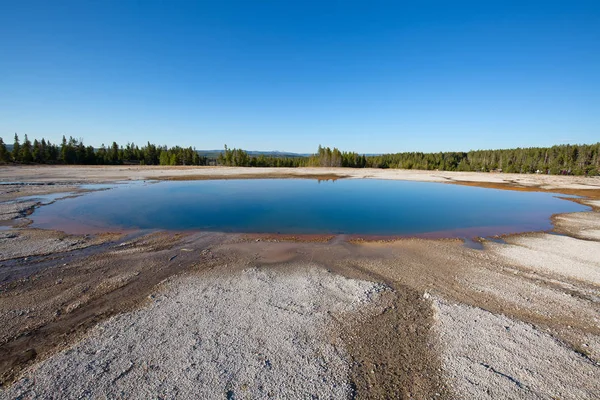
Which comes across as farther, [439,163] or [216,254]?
[439,163]

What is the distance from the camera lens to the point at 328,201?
25094 millimetres

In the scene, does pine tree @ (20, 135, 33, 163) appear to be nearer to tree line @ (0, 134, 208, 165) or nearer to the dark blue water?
tree line @ (0, 134, 208, 165)

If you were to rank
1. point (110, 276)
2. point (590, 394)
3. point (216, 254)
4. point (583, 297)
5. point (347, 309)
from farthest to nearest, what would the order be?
point (216, 254) → point (110, 276) → point (583, 297) → point (347, 309) → point (590, 394)

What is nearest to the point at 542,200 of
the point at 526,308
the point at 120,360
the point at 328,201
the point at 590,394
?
the point at 328,201

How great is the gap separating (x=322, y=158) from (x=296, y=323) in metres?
98.6

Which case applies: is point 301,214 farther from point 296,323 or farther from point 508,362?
point 508,362

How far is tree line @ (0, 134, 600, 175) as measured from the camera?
69188 mm

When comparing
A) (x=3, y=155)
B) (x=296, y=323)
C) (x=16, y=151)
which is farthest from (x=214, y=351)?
(x=16, y=151)

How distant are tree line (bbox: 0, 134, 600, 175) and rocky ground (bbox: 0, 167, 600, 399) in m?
79.6

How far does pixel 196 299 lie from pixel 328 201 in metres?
18.9

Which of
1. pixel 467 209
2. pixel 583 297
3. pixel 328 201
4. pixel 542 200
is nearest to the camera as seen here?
pixel 583 297

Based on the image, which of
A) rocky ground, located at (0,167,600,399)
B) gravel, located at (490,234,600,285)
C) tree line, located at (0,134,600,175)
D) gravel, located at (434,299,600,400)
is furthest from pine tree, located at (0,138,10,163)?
gravel, located at (490,234,600,285)

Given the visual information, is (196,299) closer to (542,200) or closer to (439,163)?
(542,200)

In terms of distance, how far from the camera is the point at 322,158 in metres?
103
